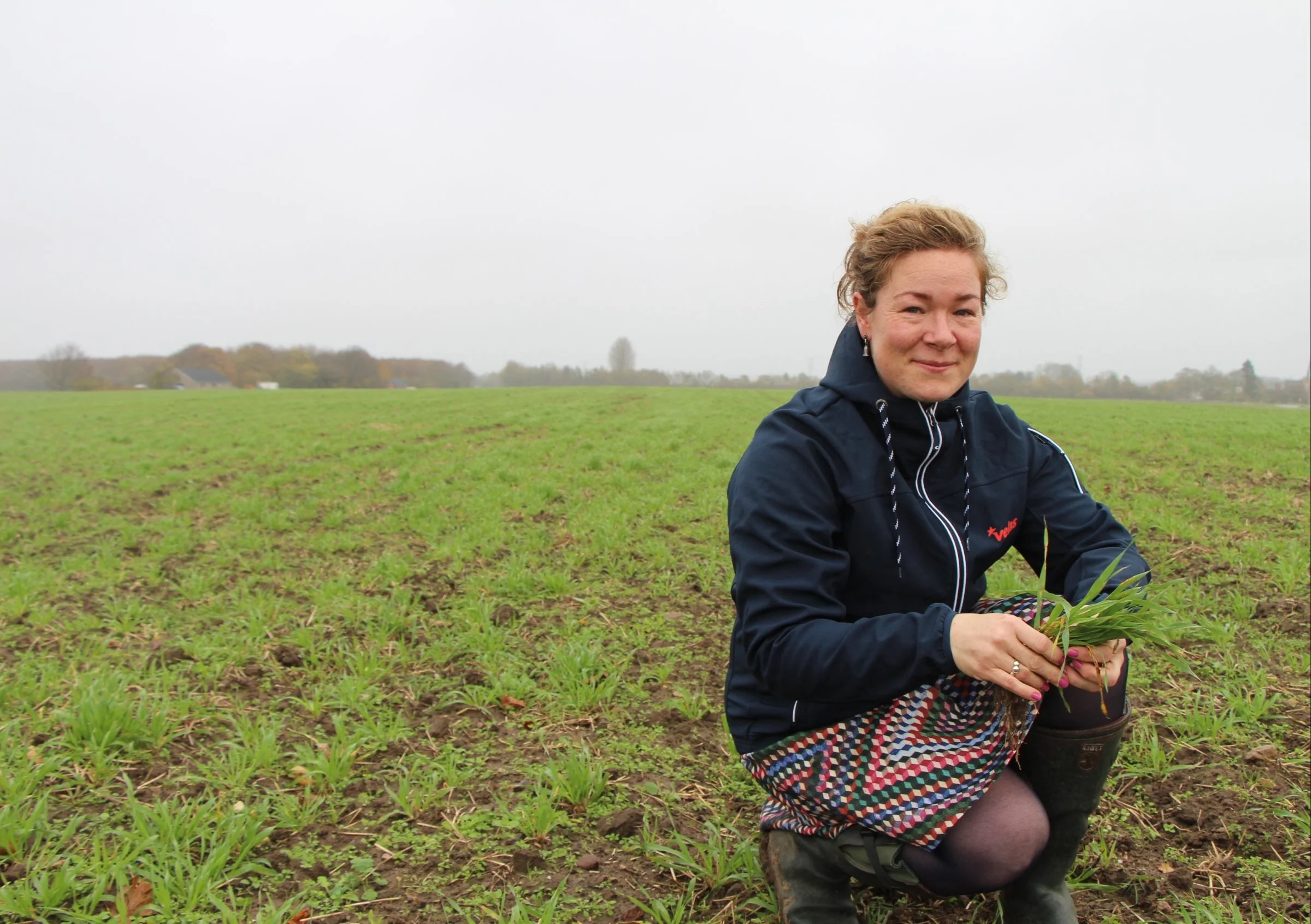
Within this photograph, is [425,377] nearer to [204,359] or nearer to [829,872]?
[204,359]

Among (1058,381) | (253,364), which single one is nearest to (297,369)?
(253,364)

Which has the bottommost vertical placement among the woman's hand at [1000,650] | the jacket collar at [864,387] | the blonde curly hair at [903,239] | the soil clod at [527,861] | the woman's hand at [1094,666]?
the soil clod at [527,861]

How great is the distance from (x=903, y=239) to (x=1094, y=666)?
1.22m

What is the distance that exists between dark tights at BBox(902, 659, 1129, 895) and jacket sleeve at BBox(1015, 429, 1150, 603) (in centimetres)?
40

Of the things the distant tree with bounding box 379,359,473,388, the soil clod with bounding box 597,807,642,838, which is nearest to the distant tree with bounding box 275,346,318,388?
the distant tree with bounding box 379,359,473,388

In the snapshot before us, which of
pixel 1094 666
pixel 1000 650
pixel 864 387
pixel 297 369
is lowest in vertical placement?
pixel 1094 666

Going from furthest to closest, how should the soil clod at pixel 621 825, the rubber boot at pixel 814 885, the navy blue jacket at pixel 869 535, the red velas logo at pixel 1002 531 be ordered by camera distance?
the soil clod at pixel 621 825 < the red velas logo at pixel 1002 531 < the rubber boot at pixel 814 885 < the navy blue jacket at pixel 869 535

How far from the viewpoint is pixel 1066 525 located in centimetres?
241

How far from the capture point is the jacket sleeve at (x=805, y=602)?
179 centimetres

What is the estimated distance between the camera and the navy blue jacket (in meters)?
1.83

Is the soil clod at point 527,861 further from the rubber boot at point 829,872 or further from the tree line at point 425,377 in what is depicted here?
the tree line at point 425,377

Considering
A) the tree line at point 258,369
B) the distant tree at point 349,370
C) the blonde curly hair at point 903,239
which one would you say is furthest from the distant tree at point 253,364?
the blonde curly hair at point 903,239

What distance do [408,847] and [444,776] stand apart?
39 centimetres

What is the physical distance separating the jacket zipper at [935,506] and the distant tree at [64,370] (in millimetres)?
89511
